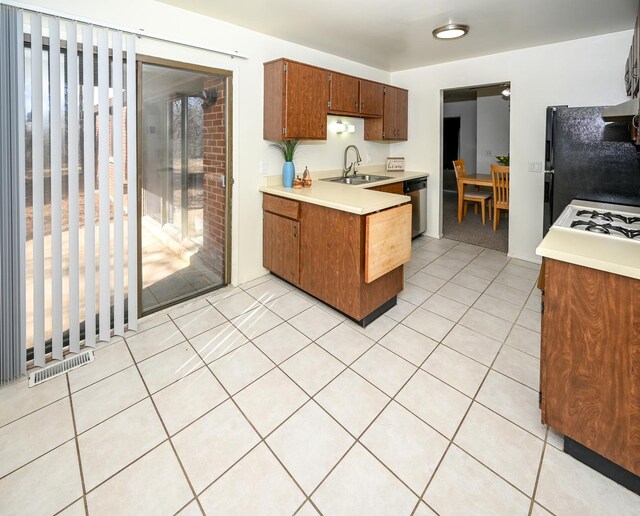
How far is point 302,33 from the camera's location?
10.3 ft

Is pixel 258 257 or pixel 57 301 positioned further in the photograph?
pixel 258 257

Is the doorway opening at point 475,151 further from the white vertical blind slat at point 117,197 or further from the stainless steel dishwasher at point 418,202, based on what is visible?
the white vertical blind slat at point 117,197

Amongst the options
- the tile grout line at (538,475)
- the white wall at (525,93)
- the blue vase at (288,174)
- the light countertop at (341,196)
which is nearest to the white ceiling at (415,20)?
the white wall at (525,93)

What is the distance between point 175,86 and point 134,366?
2099 millimetres

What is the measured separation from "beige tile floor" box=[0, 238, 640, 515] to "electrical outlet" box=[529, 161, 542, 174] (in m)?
1.91

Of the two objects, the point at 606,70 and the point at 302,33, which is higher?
the point at 302,33

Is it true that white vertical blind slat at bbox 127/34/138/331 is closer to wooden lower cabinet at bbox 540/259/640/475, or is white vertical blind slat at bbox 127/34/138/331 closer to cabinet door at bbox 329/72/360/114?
cabinet door at bbox 329/72/360/114

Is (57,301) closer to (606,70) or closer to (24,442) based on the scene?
(24,442)

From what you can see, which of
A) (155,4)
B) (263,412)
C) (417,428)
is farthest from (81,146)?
(417,428)

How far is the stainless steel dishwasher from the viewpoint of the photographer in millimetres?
4375

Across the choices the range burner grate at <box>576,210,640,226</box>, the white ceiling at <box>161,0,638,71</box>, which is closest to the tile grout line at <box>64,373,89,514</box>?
the white ceiling at <box>161,0,638,71</box>

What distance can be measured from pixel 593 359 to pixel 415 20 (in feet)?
9.34

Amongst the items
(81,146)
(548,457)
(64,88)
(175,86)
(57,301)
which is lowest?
(548,457)

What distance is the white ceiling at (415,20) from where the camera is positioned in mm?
2516
